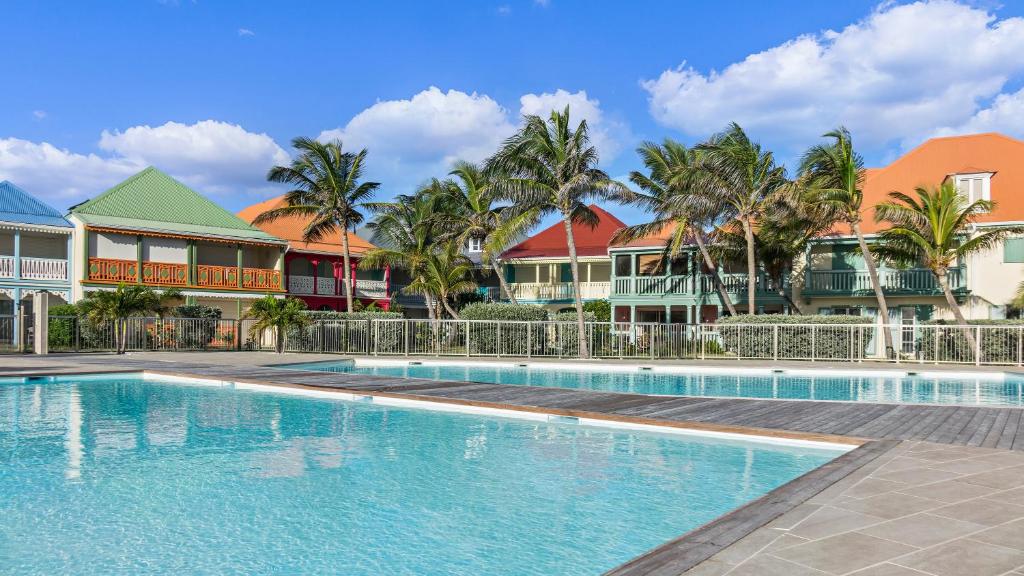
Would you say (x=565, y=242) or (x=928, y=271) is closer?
(x=928, y=271)

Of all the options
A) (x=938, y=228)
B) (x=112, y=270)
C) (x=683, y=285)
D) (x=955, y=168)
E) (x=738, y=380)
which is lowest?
(x=738, y=380)

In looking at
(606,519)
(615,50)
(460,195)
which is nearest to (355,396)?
(606,519)

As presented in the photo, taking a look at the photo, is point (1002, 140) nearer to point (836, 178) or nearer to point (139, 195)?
point (836, 178)

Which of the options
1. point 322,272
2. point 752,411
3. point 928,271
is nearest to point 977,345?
point 928,271

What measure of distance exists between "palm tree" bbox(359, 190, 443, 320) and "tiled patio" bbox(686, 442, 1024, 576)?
28867 millimetres

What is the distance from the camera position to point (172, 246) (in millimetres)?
33969

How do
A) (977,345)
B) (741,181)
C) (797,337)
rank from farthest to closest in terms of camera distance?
(741,181) → (797,337) → (977,345)

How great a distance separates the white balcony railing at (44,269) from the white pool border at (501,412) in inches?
689

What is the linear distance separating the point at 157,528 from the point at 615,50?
16421mm

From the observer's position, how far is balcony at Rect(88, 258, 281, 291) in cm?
3164

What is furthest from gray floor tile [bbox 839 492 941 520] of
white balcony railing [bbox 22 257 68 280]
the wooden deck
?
white balcony railing [bbox 22 257 68 280]

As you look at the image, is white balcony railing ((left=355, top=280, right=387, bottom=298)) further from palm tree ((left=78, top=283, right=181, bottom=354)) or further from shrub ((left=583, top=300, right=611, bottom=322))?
palm tree ((left=78, top=283, right=181, bottom=354))

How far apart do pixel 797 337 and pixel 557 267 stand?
18144 millimetres

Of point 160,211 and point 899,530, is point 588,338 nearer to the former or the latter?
point 899,530
